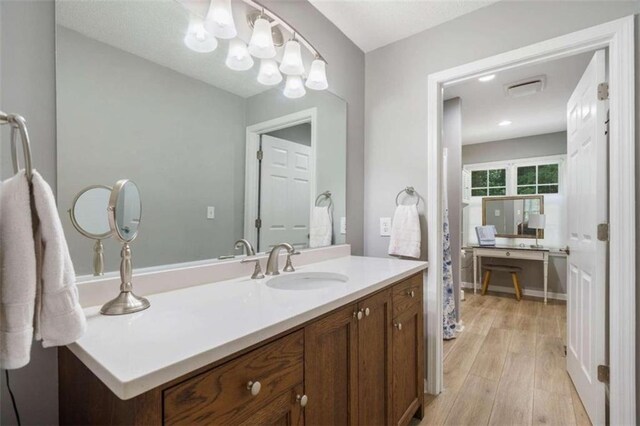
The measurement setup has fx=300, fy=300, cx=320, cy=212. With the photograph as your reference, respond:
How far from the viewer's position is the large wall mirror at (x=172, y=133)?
3.07 ft

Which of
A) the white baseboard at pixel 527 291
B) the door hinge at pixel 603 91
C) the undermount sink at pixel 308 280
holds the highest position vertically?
the door hinge at pixel 603 91

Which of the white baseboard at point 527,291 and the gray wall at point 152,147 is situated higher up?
the gray wall at point 152,147

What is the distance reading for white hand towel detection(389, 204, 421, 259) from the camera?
6.20 feet

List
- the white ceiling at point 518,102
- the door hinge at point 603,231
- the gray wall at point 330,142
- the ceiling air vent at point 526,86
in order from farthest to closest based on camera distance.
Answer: the ceiling air vent at point 526,86 < the white ceiling at point 518,102 < the gray wall at point 330,142 < the door hinge at point 603,231

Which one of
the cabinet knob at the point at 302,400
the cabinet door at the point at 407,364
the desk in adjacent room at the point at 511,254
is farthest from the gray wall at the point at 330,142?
the desk in adjacent room at the point at 511,254

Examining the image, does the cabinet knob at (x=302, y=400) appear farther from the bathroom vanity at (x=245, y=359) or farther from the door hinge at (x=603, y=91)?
the door hinge at (x=603, y=91)

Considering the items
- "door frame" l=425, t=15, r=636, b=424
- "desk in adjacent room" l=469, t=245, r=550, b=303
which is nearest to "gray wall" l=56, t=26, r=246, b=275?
"door frame" l=425, t=15, r=636, b=424

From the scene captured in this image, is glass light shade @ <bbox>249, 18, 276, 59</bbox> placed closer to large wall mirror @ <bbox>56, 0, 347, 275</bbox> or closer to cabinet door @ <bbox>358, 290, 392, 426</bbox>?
large wall mirror @ <bbox>56, 0, 347, 275</bbox>

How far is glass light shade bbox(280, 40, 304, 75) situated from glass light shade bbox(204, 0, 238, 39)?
0.35 metres

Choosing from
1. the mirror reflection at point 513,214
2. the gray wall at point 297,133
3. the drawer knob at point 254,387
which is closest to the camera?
the drawer knob at point 254,387

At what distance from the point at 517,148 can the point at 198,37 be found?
15.6 feet

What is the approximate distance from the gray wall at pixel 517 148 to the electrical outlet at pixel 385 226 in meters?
3.52

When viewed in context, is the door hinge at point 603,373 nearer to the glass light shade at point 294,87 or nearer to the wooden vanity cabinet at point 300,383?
the wooden vanity cabinet at point 300,383

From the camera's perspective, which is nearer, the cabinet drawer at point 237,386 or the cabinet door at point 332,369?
the cabinet drawer at point 237,386
